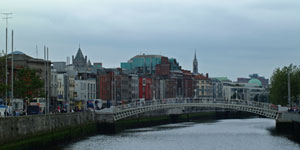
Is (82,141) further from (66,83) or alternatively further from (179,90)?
(179,90)

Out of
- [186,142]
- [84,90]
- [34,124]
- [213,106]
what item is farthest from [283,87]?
[34,124]

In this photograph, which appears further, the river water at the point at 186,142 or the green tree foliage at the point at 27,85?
the green tree foliage at the point at 27,85

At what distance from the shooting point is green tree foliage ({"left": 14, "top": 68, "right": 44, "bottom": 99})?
70.7 m

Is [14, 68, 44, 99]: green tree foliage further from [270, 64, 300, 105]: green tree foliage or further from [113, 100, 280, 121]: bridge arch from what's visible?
[270, 64, 300, 105]: green tree foliage

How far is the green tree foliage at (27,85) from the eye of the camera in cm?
7069

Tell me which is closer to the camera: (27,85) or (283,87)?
(27,85)

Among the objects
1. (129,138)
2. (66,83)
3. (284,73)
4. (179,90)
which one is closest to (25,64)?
(66,83)

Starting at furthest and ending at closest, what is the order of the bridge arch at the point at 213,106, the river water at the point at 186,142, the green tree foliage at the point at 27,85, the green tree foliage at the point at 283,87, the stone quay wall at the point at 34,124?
the green tree foliage at the point at 283,87 → the bridge arch at the point at 213,106 → the green tree foliage at the point at 27,85 → the river water at the point at 186,142 → the stone quay wall at the point at 34,124

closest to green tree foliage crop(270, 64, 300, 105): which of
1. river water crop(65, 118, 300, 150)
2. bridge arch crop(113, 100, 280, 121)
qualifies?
bridge arch crop(113, 100, 280, 121)

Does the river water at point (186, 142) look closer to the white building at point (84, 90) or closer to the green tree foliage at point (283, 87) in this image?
the green tree foliage at point (283, 87)

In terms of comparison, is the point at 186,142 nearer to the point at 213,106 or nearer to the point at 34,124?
the point at 34,124

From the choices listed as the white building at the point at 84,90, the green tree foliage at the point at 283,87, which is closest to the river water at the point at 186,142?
the green tree foliage at the point at 283,87

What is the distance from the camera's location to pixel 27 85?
7144 cm

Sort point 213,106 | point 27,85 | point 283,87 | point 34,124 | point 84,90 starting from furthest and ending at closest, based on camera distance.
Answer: point 84,90
point 283,87
point 213,106
point 27,85
point 34,124
